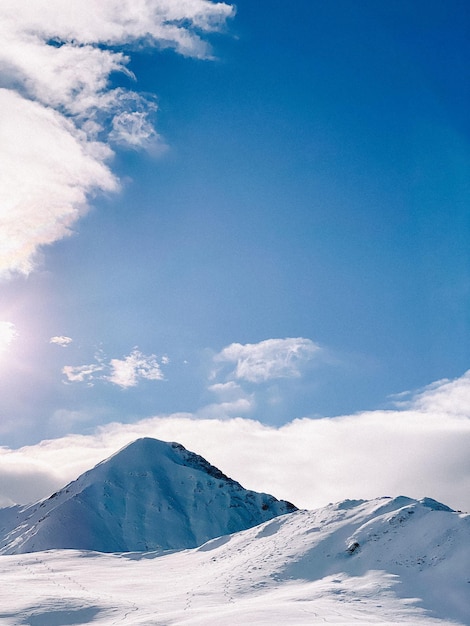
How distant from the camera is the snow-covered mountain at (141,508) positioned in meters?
126

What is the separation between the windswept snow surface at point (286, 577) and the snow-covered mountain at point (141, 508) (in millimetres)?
60712

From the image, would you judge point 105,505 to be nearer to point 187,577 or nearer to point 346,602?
point 187,577

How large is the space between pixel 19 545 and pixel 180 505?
38.3 m

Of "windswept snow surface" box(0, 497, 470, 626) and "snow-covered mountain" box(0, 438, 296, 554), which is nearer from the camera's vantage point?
"windswept snow surface" box(0, 497, 470, 626)

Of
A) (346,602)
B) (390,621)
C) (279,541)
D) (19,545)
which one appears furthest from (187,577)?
(19,545)

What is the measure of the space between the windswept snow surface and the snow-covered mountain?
6071 cm

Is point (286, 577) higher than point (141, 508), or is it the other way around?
point (141, 508)

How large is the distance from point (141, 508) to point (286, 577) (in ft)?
326

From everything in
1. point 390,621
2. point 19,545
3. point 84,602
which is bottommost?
point 390,621

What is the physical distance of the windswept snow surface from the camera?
3559cm

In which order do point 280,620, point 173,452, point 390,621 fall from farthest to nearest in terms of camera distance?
point 173,452 < point 390,621 < point 280,620

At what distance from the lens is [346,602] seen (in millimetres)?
39094

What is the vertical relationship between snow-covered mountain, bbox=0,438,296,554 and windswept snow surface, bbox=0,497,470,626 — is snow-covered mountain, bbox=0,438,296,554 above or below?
above

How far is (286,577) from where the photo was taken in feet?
159
